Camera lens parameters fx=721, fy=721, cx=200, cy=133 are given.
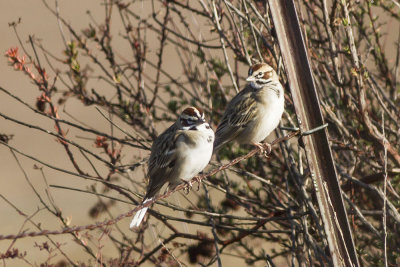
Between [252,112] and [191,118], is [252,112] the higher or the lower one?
the higher one

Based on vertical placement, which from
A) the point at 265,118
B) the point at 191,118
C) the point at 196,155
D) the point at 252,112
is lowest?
the point at 196,155

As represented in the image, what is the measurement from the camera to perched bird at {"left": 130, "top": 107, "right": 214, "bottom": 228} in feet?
17.0

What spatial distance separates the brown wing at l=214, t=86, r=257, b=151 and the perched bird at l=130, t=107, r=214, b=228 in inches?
17.8

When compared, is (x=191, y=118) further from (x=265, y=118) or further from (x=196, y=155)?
(x=265, y=118)

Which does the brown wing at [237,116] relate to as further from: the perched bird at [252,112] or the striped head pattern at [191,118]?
the striped head pattern at [191,118]

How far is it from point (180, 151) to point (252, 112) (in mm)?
763

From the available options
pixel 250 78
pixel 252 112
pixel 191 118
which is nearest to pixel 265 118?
pixel 252 112

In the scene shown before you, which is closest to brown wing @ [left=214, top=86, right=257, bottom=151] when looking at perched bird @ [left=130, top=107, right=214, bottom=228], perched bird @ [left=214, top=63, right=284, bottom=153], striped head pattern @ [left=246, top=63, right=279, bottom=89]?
perched bird @ [left=214, top=63, right=284, bottom=153]

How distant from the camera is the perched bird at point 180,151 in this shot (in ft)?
17.0

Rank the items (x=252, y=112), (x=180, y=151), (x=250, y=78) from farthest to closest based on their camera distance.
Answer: (x=252, y=112) → (x=250, y=78) → (x=180, y=151)

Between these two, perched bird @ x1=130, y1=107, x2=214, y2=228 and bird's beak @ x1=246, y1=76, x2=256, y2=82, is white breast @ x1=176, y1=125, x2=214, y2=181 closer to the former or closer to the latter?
perched bird @ x1=130, y1=107, x2=214, y2=228

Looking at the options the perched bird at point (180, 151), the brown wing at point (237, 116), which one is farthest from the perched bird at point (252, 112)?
the perched bird at point (180, 151)

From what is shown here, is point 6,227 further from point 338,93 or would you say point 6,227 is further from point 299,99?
point 299,99

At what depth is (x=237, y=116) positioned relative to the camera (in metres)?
5.73
